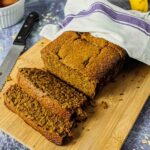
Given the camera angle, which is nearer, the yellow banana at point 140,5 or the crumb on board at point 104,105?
the crumb on board at point 104,105

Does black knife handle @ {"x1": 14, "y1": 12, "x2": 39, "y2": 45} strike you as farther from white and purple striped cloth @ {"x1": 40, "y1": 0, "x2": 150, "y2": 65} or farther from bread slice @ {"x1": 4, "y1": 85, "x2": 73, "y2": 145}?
bread slice @ {"x1": 4, "y1": 85, "x2": 73, "y2": 145}

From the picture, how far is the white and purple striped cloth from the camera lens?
5.63ft

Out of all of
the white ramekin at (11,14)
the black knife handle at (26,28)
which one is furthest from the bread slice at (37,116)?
the white ramekin at (11,14)

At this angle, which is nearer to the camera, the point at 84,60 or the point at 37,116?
the point at 37,116

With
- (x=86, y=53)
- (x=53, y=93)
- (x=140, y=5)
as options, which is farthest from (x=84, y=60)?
(x=140, y=5)

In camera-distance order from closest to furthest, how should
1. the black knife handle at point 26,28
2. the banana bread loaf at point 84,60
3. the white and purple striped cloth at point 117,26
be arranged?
the banana bread loaf at point 84,60, the white and purple striped cloth at point 117,26, the black knife handle at point 26,28

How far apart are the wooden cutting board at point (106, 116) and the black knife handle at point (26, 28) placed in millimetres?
104

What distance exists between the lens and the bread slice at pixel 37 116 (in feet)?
4.70

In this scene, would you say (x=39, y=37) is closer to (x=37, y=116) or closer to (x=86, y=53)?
(x=86, y=53)

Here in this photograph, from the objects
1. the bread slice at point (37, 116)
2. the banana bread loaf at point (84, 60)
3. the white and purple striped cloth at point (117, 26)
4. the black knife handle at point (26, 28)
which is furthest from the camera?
the black knife handle at point (26, 28)

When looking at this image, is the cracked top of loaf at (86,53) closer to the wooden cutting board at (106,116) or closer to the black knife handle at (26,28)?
the wooden cutting board at (106,116)

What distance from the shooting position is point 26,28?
199 centimetres

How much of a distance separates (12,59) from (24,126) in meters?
0.42

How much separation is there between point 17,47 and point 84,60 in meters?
0.45
